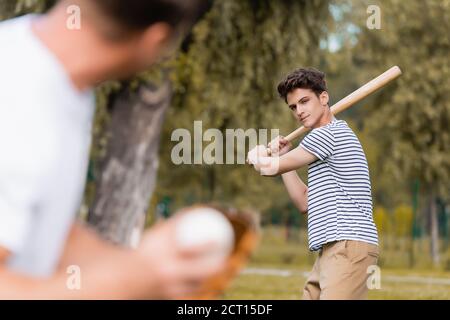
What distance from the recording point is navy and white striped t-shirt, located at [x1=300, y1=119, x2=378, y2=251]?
179 inches

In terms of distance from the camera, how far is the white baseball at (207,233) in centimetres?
139

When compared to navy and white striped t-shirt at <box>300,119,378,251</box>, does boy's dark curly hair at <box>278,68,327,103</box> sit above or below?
above

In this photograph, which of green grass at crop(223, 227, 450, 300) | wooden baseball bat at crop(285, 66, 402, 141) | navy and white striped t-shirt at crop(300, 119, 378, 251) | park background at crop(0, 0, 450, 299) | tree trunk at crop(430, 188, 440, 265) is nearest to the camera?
navy and white striped t-shirt at crop(300, 119, 378, 251)

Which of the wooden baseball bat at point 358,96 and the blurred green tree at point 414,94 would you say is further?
the blurred green tree at point 414,94

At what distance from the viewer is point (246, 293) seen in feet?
38.0

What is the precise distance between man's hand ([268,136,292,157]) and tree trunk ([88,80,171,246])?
342 inches

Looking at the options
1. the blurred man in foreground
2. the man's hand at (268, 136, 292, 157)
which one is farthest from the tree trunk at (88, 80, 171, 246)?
the blurred man in foreground

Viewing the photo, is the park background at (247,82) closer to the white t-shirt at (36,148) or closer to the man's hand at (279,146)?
the man's hand at (279,146)

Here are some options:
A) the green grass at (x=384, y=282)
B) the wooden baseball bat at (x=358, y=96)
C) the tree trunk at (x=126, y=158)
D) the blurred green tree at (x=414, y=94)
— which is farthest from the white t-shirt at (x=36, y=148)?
the blurred green tree at (x=414, y=94)

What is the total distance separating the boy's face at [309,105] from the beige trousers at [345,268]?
63cm

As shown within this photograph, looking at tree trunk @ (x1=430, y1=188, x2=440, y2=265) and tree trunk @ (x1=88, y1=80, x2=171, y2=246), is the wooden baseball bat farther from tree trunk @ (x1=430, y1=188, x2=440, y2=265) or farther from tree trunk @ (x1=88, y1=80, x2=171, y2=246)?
tree trunk @ (x1=430, y1=188, x2=440, y2=265)

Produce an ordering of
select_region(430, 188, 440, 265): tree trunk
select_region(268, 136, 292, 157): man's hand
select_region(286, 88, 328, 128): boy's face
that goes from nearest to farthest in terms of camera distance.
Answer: select_region(286, 88, 328, 128): boy's face
select_region(268, 136, 292, 157): man's hand
select_region(430, 188, 440, 265): tree trunk
